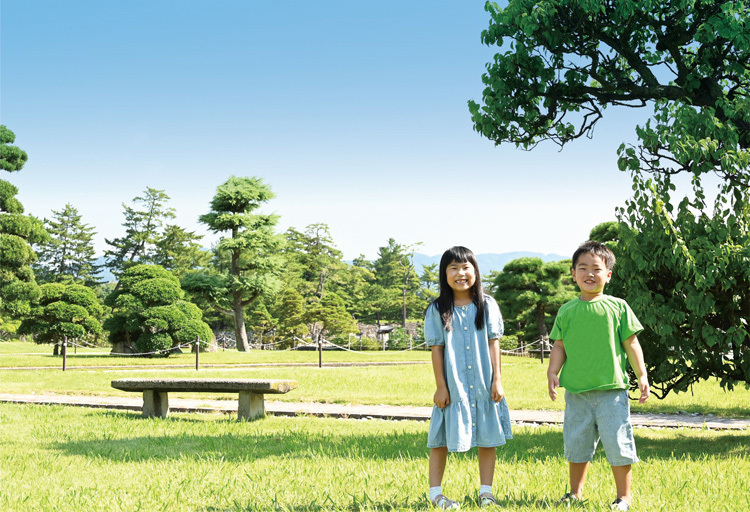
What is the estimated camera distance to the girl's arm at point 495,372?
3.69 metres

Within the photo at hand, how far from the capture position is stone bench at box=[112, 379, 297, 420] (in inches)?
310

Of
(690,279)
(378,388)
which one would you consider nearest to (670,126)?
(690,279)

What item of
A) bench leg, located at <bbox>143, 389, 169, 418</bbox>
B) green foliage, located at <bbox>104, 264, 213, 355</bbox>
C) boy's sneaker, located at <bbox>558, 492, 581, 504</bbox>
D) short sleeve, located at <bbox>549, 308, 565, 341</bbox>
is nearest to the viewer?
boy's sneaker, located at <bbox>558, 492, 581, 504</bbox>

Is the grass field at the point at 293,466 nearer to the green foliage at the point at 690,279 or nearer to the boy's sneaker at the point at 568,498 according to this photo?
the boy's sneaker at the point at 568,498

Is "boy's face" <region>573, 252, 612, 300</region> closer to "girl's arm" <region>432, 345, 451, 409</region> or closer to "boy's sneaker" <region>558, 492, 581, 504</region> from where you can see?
"girl's arm" <region>432, 345, 451, 409</region>

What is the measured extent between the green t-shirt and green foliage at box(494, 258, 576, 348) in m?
27.4

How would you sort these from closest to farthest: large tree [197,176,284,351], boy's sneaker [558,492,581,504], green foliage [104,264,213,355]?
1. boy's sneaker [558,492,581,504]
2. green foliage [104,264,213,355]
3. large tree [197,176,284,351]

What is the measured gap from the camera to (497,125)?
6.87m

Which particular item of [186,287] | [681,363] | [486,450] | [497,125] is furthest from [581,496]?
[186,287]

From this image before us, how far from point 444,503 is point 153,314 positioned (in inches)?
913

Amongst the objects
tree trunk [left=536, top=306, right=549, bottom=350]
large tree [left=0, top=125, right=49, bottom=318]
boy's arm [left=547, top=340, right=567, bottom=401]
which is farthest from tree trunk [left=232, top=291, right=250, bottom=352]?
boy's arm [left=547, top=340, right=567, bottom=401]

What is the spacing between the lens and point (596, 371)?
360cm

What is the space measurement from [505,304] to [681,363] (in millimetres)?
26315

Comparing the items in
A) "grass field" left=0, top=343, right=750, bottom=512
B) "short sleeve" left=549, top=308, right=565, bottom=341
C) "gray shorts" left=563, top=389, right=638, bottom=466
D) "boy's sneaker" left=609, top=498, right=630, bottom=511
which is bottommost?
"grass field" left=0, top=343, right=750, bottom=512
